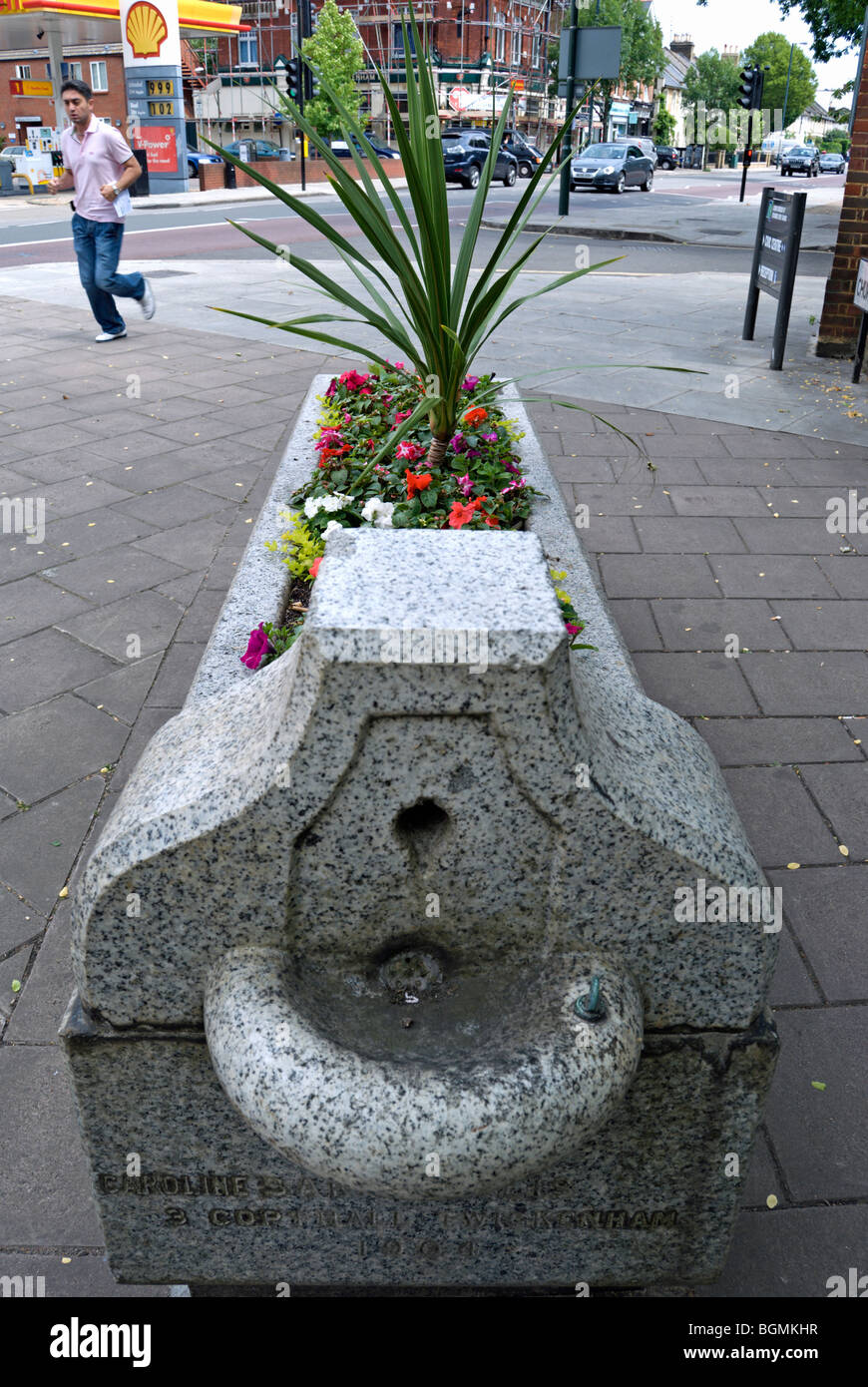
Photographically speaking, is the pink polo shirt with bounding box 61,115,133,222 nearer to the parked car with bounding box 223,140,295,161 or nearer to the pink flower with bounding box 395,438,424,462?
the pink flower with bounding box 395,438,424,462

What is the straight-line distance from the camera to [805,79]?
9562cm

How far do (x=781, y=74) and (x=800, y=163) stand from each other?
4085cm

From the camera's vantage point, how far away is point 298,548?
11.5ft

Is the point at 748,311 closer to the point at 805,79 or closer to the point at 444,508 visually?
the point at 444,508

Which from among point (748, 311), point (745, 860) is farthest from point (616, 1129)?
point (748, 311)

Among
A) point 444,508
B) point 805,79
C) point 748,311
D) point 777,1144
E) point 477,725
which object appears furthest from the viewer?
point 805,79

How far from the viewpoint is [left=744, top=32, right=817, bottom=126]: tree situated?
3580 inches

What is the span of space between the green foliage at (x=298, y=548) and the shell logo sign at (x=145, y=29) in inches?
1402

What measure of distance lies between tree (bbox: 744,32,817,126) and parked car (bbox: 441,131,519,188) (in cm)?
6762

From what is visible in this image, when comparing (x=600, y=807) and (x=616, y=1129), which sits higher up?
(x=600, y=807)

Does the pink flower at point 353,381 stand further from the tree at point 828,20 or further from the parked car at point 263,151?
the parked car at point 263,151

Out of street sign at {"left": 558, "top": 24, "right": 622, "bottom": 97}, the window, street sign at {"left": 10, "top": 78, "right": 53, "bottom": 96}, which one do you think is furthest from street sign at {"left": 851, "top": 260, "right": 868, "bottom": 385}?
the window

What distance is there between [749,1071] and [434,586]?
0.96 meters

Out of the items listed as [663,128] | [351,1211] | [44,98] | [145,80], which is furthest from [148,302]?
[663,128]
